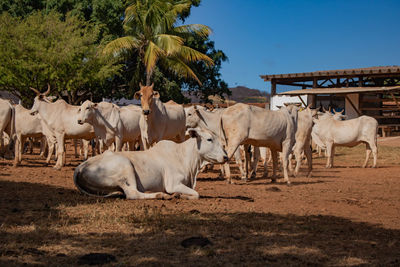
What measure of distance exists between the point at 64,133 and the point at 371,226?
9395 millimetres

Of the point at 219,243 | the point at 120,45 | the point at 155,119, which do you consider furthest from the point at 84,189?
the point at 120,45

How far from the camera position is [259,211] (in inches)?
279

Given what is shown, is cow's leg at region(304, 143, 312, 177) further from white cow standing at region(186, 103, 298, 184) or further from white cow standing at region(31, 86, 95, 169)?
white cow standing at region(31, 86, 95, 169)

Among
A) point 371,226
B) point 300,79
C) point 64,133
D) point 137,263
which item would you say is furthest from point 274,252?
point 300,79

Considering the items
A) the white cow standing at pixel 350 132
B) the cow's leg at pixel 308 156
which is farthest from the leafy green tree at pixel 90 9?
the cow's leg at pixel 308 156

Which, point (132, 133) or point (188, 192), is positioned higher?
point (132, 133)

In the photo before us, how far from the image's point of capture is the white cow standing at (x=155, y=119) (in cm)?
1259

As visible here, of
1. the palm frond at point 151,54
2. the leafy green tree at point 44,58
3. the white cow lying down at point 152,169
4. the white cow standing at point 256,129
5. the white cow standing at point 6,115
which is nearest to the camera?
the white cow lying down at point 152,169

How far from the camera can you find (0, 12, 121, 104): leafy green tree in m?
22.1

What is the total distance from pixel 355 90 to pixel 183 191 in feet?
A: 69.8

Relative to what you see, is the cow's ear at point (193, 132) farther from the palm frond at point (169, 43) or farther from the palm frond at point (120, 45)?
the palm frond at point (120, 45)

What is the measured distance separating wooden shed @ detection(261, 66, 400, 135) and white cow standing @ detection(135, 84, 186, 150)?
49.7 ft

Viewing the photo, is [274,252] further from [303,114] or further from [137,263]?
[303,114]

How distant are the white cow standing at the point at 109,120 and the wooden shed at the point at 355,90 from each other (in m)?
16.1
